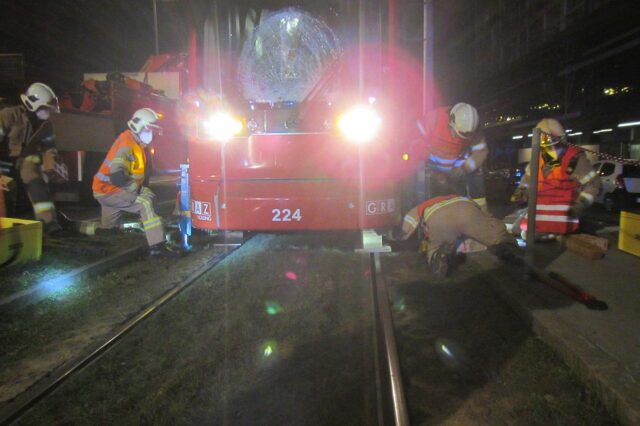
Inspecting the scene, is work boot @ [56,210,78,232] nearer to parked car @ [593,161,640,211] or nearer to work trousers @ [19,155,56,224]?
work trousers @ [19,155,56,224]

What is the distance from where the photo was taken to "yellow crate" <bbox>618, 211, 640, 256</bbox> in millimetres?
5254

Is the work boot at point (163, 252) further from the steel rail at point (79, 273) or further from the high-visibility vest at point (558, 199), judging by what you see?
the high-visibility vest at point (558, 199)

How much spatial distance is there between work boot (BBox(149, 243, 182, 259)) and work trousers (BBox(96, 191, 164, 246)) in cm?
7

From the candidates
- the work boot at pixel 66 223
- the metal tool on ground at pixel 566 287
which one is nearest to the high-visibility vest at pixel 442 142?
the metal tool on ground at pixel 566 287

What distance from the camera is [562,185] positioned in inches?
235

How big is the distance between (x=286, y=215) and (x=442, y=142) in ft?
6.41

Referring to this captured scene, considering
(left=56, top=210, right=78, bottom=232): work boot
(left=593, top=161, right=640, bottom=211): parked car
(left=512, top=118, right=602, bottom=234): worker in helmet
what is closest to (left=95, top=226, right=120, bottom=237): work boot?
(left=56, top=210, right=78, bottom=232): work boot

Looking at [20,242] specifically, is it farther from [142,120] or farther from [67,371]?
[67,371]

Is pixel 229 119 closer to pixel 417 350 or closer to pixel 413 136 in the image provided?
pixel 413 136

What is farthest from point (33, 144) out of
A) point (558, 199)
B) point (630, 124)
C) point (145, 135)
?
point (630, 124)

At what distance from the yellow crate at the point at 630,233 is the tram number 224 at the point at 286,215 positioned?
3.75 m

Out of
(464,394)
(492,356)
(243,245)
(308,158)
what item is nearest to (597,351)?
(492,356)

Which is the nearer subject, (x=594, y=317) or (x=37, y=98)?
(x=594, y=317)

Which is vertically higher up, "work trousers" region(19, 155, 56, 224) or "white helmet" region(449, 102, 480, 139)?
"white helmet" region(449, 102, 480, 139)
